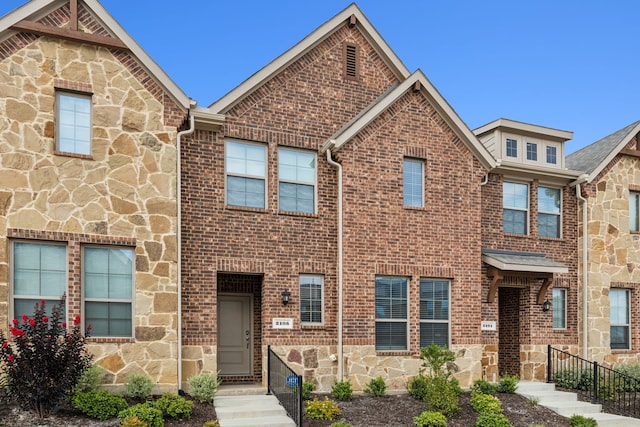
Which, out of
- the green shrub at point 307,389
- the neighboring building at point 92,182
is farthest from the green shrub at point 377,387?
the neighboring building at point 92,182

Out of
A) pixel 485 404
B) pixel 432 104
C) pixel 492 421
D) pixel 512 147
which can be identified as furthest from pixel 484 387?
pixel 432 104

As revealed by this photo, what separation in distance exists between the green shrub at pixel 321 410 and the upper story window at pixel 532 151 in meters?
9.31

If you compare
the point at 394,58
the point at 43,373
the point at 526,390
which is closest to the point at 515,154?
the point at 394,58

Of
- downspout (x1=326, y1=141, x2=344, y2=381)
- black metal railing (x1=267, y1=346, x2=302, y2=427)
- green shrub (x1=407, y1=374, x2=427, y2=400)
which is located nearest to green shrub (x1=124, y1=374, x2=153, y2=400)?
black metal railing (x1=267, y1=346, x2=302, y2=427)

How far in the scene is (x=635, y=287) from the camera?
19.0 m

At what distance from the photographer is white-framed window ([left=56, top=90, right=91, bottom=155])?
12.5m

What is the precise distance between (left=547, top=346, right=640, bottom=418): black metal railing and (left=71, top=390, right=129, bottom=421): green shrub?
1076 cm

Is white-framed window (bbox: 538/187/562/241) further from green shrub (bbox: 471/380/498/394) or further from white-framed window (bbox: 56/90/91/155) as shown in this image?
white-framed window (bbox: 56/90/91/155)

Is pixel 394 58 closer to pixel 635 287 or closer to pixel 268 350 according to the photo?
pixel 268 350

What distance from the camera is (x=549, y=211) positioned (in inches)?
723

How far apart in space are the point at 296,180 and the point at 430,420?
5.82 meters

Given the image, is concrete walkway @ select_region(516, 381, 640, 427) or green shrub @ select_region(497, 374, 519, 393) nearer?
concrete walkway @ select_region(516, 381, 640, 427)

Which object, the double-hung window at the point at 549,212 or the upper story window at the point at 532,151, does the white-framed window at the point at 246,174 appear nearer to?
the upper story window at the point at 532,151

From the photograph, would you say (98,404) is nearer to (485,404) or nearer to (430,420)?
(430,420)
